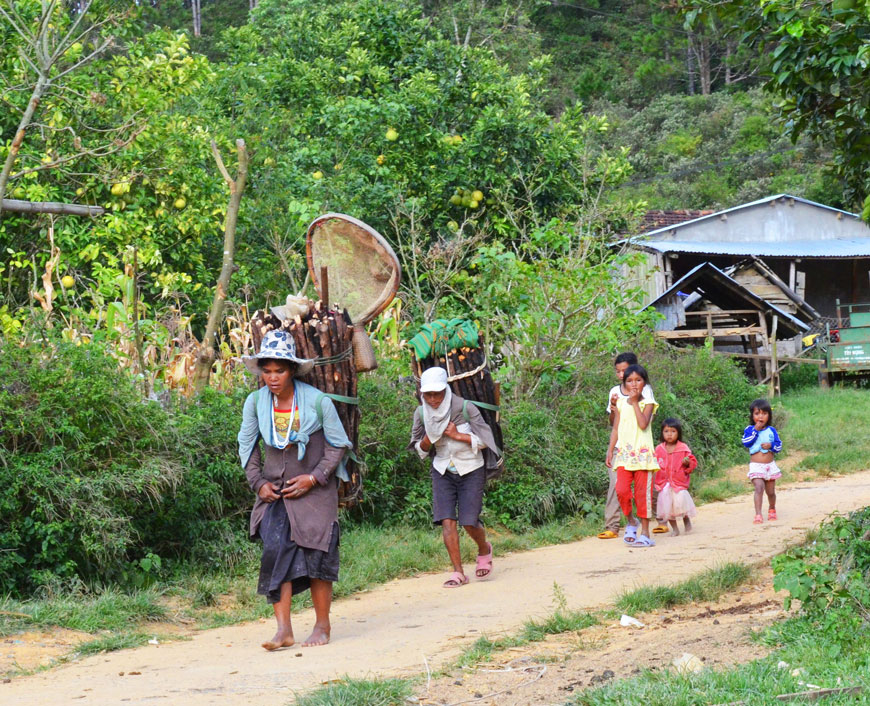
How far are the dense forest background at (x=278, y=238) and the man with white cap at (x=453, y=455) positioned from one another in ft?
5.30

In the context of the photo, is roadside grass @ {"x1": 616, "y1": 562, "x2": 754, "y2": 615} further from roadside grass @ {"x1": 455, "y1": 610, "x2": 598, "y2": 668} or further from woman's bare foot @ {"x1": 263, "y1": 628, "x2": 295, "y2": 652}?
woman's bare foot @ {"x1": 263, "y1": 628, "x2": 295, "y2": 652}

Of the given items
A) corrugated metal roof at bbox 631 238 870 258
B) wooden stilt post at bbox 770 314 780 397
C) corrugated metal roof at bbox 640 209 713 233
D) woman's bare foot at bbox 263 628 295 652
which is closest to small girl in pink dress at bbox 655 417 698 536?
woman's bare foot at bbox 263 628 295 652

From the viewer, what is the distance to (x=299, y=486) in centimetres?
616

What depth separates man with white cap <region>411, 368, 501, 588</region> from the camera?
315 inches

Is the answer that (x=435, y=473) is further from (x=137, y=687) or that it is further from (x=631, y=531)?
(x=137, y=687)

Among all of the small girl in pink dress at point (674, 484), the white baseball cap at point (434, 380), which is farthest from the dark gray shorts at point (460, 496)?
the small girl in pink dress at point (674, 484)

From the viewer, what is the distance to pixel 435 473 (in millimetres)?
8164

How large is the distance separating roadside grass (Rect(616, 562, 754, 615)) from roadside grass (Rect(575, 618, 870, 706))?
1.67 metres

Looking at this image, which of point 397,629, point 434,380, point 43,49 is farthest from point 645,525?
point 43,49

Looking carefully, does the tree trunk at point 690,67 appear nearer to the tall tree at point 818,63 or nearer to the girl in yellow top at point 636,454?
the girl in yellow top at point 636,454

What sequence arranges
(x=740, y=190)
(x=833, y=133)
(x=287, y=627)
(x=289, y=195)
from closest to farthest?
(x=287, y=627) → (x=833, y=133) → (x=289, y=195) → (x=740, y=190)

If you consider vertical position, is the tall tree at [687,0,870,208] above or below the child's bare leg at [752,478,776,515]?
above

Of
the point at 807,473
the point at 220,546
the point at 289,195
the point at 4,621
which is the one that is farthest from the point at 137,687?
the point at 807,473

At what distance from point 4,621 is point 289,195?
26.8 ft
